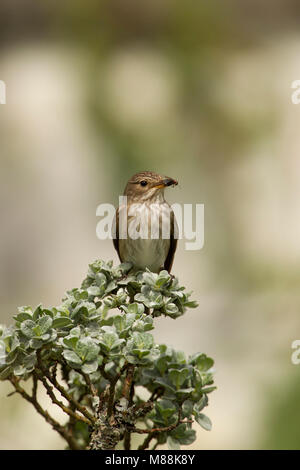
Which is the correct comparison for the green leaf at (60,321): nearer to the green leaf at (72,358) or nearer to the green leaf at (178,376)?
the green leaf at (72,358)

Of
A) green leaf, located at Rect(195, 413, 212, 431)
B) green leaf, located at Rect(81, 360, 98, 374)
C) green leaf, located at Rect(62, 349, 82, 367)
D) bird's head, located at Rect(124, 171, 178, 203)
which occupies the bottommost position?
green leaf, located at Rect(195, 413, 212, 431)

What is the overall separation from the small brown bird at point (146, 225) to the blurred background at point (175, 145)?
3.30 feet

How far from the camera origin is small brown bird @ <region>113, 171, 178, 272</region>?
1221 mm

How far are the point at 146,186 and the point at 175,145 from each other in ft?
3.85

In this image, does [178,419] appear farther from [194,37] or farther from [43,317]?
[194,37]

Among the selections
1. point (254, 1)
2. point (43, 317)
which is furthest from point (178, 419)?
point (254, 1)

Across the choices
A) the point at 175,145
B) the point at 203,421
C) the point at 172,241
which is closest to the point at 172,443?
the point at 203,421

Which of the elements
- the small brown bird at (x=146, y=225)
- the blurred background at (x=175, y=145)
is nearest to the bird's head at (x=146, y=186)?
the small brown bird at (x=146, y=225)

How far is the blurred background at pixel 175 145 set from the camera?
2.31 m

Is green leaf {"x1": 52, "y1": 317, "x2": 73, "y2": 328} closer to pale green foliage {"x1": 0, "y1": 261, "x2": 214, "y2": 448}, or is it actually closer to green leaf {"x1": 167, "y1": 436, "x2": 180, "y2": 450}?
pale green foliage {"x1": 0, "y1": 261, "x2": 214, "y2": 448}

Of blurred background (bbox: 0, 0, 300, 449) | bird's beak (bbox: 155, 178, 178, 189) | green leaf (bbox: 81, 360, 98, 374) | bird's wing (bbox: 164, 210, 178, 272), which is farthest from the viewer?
blurred background (bbox: 0, 0, 300, 449)

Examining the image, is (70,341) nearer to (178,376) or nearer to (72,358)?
(72,358)

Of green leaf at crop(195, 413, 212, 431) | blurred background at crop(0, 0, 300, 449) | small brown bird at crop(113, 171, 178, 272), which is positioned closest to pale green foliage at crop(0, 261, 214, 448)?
green leaf at crop(195, 413, 212, 431)

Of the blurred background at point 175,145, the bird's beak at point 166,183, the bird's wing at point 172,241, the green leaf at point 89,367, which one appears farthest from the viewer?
the blurred background at point 175,145
